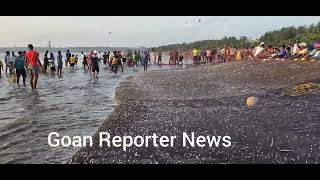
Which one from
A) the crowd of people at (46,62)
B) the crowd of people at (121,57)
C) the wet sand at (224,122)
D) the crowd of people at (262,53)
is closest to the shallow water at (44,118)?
the wet sand at (224,122)

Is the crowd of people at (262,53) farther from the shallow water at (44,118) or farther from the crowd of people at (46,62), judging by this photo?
the shallow water at (44,118)

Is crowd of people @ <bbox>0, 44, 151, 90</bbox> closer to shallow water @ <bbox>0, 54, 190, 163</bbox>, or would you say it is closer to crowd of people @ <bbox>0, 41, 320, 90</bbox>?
crowd of people @ <bbox>0, 41, 320, 90</bbox>

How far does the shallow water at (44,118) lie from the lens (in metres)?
5.12

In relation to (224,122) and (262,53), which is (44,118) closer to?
(224,122)

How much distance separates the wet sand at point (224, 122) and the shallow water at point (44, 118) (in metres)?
0.30

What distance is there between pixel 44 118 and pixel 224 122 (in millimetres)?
3060

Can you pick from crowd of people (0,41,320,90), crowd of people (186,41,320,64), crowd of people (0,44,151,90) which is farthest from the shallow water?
crowd of people (186,41,320,64)

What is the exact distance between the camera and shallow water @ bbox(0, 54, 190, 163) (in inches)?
202

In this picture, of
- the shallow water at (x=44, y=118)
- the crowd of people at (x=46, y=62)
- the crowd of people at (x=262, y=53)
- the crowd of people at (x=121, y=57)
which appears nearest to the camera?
the shallow water at (x=44, y=118)

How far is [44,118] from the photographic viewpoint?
7.05m

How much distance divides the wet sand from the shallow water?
30cm

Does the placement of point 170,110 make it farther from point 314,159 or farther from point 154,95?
point 314,159

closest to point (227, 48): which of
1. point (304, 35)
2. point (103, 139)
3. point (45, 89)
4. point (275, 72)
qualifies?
point (304, 35)
